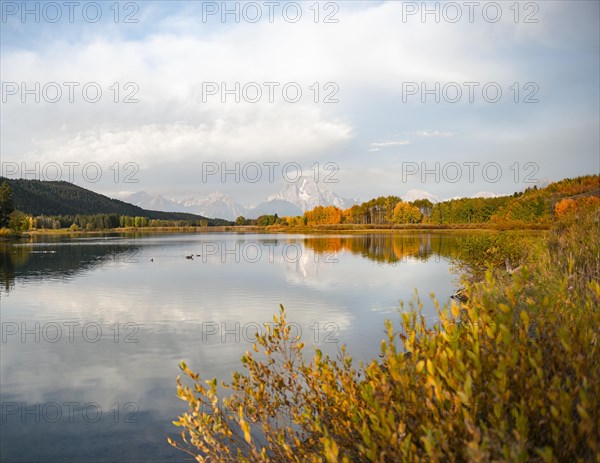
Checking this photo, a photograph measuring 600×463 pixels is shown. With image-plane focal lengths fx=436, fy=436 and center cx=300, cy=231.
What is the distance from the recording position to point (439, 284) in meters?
32.0

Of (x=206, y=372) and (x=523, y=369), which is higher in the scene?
(x=523, y=369)

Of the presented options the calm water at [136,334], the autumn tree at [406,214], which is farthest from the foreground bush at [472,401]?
the autumn tree at [406,214]

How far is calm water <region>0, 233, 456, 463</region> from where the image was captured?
32.6 ft

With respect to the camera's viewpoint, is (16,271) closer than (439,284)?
No

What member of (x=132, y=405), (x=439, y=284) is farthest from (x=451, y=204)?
(x=132, y=405)

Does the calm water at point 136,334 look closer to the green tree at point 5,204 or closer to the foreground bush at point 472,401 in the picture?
the foreground bush at point 472,401

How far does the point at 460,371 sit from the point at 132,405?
9.60 m

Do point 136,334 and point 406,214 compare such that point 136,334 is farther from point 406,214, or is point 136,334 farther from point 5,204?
point 406,214

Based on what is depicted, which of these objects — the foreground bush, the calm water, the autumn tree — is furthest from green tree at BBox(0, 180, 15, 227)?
the autumn tree

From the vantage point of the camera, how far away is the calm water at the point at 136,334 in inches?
391

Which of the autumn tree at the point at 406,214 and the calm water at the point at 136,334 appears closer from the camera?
the calm water at the point at 136,334

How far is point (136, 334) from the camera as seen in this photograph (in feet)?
62.3

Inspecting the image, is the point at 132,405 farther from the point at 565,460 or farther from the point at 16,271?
the point at 16,271

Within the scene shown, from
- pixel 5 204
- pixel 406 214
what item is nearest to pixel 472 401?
pixel 5 204
